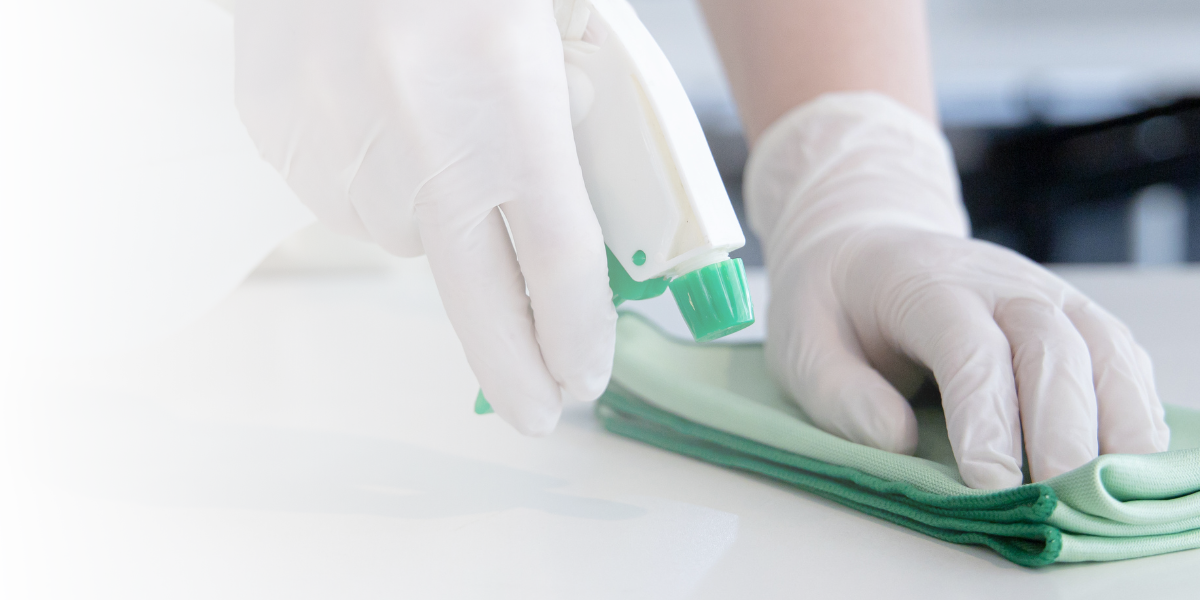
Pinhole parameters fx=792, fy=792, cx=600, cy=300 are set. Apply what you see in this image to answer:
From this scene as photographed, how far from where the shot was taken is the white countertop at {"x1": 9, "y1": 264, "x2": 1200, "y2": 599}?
0.41 metres

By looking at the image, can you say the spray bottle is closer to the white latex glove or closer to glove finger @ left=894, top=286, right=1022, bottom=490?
the white latex glove

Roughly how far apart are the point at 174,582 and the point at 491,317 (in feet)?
0.78

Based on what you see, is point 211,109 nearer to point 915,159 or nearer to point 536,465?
point 536,465

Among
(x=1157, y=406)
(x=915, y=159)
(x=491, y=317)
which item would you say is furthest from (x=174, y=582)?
(x=915, y=159)

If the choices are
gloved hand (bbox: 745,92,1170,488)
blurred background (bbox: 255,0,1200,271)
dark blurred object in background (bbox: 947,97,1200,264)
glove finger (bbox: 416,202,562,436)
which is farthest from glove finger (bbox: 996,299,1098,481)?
dark blurred object in background (bbox: 947,97,1200,264)

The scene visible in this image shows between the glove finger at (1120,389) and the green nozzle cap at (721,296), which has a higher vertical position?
the green nozzle cap at (721,296)

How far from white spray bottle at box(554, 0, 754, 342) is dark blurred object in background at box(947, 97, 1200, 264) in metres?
3.46

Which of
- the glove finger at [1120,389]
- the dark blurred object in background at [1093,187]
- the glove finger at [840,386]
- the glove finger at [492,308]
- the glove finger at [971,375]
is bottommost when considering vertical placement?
the dark blurred object in background at [1093,187]

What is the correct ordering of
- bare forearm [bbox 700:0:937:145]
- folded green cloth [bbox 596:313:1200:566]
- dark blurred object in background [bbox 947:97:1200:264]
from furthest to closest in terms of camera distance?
dark blurred object in background [bbox 947:97:1200:264]
bare forearm [bbox 700:0:937:145]
folded green cloth [bbox 596:313:1200:566]

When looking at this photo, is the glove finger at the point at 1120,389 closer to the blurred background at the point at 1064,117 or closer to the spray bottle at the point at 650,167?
the spray bottle at the point at 650,167

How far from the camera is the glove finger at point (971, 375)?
0.47 meters

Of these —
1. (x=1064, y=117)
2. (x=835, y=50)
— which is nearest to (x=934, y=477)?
(x=835, y=50)

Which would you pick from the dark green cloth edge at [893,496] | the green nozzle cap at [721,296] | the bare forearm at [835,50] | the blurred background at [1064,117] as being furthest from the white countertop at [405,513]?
the blurred background at [1064,117]

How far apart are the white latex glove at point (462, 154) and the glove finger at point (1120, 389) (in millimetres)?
327
